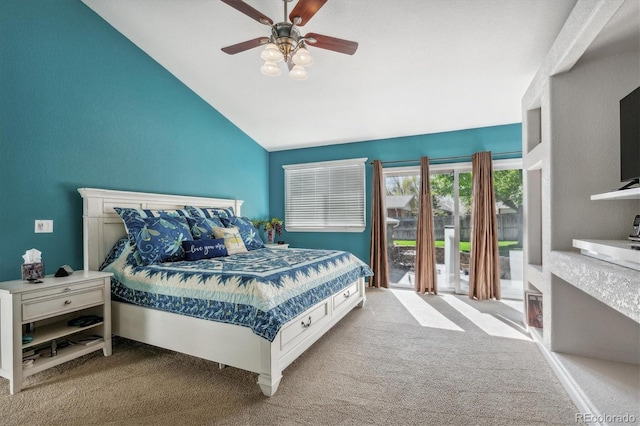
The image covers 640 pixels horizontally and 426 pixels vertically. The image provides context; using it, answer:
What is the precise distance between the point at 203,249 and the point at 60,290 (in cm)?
106

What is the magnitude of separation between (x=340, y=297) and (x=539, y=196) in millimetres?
2155

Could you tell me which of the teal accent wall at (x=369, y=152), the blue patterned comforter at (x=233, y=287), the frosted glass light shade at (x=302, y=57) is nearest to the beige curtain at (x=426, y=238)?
the teal accent wall at (x=369, y=152)

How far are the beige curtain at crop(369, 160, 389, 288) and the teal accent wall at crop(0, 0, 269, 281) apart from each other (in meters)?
2.61

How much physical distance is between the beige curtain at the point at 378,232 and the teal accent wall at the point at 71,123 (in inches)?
103

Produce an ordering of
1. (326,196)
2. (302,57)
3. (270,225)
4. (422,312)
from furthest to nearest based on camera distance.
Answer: (326,196) < (270,225) < (422,312) < (302,57)

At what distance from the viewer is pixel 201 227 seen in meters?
3.21

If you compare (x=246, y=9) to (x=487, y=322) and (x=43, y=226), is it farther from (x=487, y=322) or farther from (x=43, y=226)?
(x=487, y=322)

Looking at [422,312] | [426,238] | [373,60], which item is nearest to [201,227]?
[373,60]

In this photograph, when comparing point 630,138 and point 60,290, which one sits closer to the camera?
point 630,138

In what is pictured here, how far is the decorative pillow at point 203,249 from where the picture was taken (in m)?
2.81

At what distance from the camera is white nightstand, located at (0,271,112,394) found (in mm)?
1922

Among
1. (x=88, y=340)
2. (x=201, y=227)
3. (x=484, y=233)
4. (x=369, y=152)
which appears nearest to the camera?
(x=88, y=340)

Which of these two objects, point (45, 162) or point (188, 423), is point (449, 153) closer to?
point (188, 423)

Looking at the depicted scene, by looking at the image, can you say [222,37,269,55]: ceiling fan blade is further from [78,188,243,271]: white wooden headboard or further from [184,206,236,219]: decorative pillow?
[184,206,236,219]: decorative pillow
